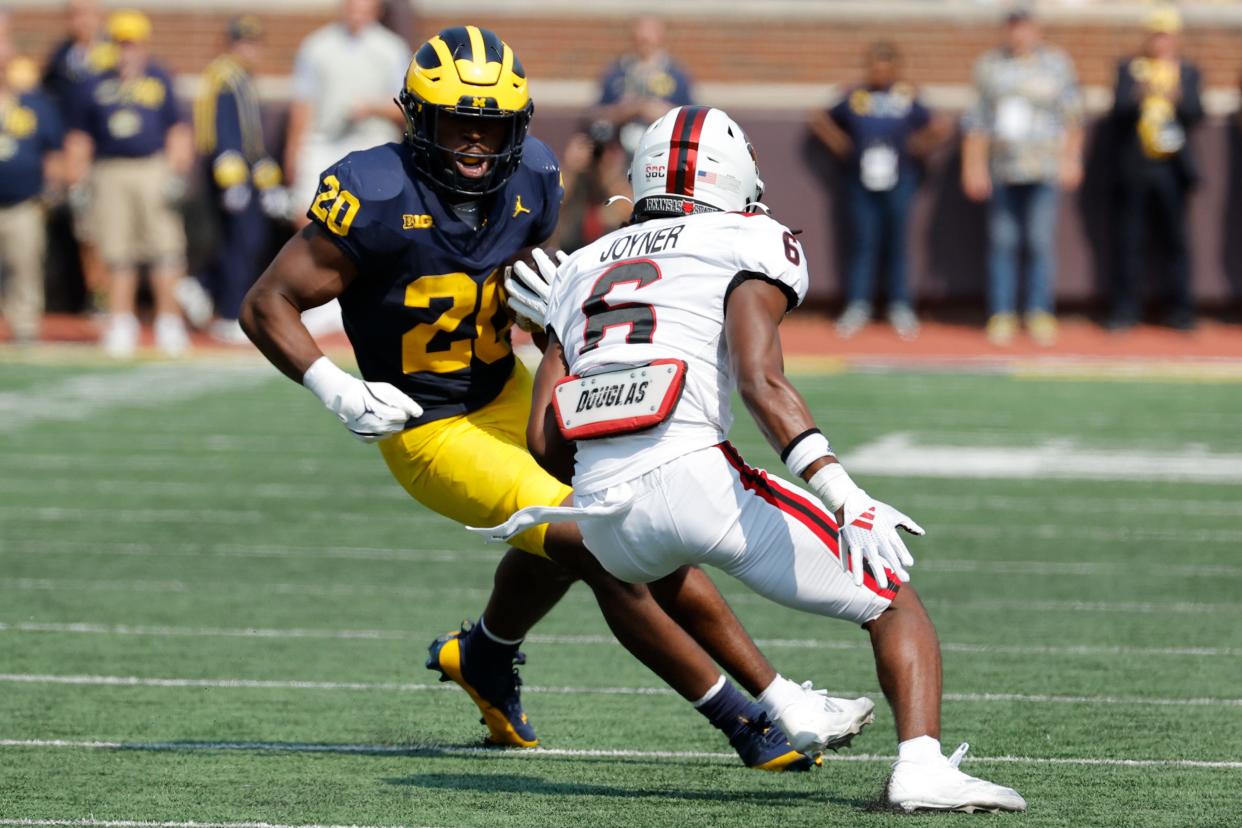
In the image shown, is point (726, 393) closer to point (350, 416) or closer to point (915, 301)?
point (350, 416)

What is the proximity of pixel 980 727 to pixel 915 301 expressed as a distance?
1062cm

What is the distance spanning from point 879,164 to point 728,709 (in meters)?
10.2

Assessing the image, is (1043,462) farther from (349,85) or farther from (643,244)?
(349,85)

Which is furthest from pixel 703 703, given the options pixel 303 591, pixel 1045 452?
pixel 1045 452

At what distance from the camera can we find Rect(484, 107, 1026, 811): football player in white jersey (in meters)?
4.09

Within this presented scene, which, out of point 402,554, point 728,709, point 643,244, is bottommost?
point 402,554

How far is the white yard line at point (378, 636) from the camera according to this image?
20.5ft

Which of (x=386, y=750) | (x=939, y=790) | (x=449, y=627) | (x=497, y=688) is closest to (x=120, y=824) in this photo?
(x=386, y=750)

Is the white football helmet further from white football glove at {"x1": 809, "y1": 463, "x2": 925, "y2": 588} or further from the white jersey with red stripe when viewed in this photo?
white football glove at {"x1": 809, "y1": 463, "x2": 925, "y2": 588}

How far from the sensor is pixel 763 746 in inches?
184

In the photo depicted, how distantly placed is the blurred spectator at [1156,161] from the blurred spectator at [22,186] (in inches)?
280

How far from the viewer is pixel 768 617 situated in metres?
6.87

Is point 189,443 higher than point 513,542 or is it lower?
lower

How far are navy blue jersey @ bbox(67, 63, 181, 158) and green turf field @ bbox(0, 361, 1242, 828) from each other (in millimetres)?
2941
